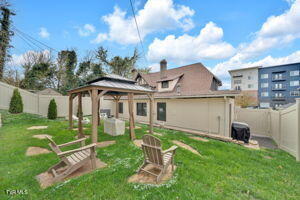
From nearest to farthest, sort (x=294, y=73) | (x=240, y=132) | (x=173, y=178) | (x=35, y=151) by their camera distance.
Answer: (x=173, y=178) → (x=35, y=151) → (x=240, y=132) → (x=294, y=73)

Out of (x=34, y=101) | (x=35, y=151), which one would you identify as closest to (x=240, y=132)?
(x=35, y=151)

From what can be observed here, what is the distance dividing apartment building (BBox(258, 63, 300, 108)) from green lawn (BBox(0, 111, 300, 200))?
37.2 metres

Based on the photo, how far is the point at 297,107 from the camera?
193 inches

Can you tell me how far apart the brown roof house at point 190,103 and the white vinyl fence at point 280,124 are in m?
2.24

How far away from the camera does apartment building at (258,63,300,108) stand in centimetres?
3027

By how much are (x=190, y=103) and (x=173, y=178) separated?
659 cm

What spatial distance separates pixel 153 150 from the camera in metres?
2.72

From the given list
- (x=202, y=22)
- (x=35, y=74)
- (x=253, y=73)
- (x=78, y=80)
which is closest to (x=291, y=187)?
(x=202, y=22)

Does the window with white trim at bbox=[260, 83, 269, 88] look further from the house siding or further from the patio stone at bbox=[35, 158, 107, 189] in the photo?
the patio stone at bbox=[35, 158, 107, 189]

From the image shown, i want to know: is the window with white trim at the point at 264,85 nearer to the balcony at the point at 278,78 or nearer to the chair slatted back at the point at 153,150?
the balcony at the point at 278,78

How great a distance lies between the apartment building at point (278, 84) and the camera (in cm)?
3027

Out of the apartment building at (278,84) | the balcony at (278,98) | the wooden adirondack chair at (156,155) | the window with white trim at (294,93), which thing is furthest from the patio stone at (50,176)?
the window with white trim at (294,93)

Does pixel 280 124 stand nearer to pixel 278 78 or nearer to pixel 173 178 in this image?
pixel 173 178

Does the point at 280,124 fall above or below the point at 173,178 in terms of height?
above
